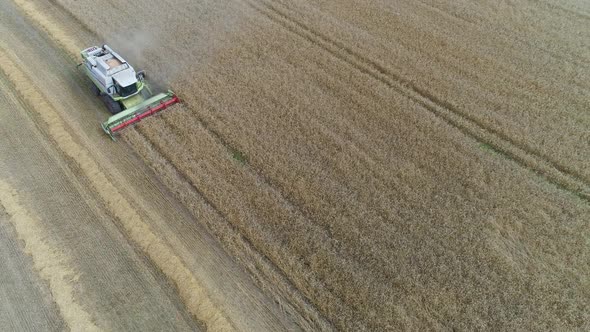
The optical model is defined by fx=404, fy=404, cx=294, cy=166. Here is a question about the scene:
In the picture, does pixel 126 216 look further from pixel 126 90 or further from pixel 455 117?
pixel 455 117

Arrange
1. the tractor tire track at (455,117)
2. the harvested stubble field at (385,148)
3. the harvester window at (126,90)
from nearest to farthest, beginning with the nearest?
the harvested stubble field at (385,148) → the tractor tire track at (455,117) → the harvester window at (126,90)

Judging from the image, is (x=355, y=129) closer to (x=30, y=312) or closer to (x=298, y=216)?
(x=298, y=216)

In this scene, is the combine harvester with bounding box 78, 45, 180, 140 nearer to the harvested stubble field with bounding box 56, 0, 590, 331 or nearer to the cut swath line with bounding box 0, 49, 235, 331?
the harvested stubble field with bounding box 56, 0, 590, 331

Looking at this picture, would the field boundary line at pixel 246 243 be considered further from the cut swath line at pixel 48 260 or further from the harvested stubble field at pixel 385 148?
the cut swath line at pixel 48 260

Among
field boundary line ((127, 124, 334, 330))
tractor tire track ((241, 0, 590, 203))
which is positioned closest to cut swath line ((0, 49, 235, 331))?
field boundary line ((127, 124, 334, 330))

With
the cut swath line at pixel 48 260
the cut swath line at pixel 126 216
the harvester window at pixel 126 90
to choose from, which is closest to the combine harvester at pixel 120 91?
the harvester window at pixel 126 90

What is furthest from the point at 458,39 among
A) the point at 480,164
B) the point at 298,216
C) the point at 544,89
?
the point at 298,216
